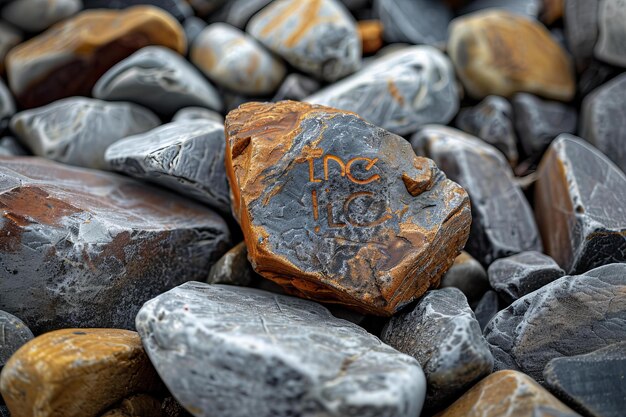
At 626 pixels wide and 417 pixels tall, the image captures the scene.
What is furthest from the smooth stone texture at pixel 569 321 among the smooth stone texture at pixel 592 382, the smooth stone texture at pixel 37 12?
the smooth stone texture at pixel 37 12

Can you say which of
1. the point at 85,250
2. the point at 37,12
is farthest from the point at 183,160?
the point at 37,12

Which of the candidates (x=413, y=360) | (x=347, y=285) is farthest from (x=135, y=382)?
(x=413, y=360)

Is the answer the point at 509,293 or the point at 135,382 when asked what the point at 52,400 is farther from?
the point at 509,293

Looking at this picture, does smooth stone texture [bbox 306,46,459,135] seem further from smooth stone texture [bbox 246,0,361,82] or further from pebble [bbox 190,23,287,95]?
pebble [bbox 190,23,287,95]

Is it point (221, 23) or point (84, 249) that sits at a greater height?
point (221, 23)

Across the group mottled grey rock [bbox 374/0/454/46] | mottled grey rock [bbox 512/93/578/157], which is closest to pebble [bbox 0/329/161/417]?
mottled grey rock [bbox 512/93/578/157]

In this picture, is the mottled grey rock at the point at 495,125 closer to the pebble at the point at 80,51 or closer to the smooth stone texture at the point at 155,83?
the smooth stone texture at the point at 155,83

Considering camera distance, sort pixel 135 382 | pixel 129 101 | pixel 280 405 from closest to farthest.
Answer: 1. pixel 280 405
2. pixel 135 382
3. pixel 129 101

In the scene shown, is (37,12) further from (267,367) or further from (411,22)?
(267,367)
